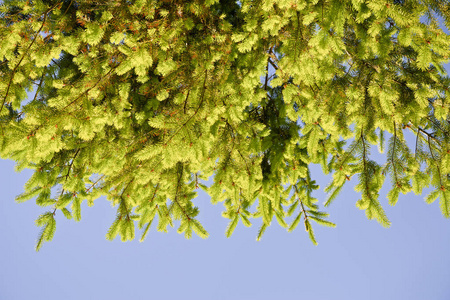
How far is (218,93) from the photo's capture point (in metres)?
3.11

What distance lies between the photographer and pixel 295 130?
12.5ft

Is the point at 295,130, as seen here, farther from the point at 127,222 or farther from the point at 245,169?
the point at 127,222

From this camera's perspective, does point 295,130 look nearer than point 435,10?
No

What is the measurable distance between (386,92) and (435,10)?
79 cm

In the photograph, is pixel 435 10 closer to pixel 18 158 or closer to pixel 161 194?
pixel 161 194

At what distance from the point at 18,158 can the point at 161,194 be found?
1.69 metres

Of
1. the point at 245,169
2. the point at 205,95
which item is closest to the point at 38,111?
the point at 205,95

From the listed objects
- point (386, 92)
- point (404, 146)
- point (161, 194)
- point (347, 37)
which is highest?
point (347, 37)

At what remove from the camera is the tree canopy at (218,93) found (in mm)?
2693

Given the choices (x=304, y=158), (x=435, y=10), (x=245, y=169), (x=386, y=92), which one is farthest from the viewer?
(x=304, y=158)

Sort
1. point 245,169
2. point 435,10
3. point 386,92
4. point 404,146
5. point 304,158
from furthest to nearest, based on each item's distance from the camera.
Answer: point 304,158
point 245,169
point 404,146
point 386,92
point 435,10

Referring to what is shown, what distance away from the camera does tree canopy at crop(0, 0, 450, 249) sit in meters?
2.69

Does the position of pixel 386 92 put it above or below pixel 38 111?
above

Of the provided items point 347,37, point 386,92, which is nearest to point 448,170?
point 386,92
